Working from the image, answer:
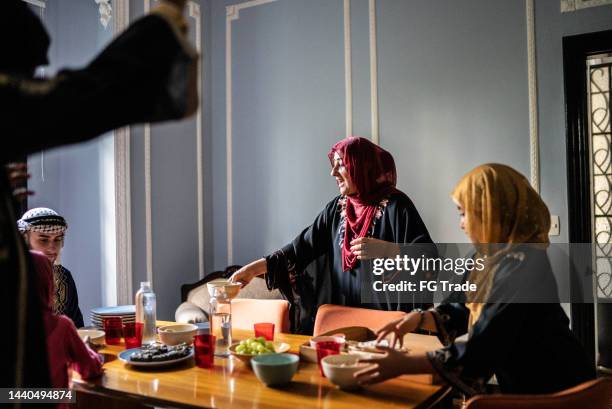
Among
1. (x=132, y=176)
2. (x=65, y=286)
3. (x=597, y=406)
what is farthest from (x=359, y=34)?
(x=597, y=406)

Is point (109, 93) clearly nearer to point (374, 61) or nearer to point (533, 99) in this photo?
point (533, 99)

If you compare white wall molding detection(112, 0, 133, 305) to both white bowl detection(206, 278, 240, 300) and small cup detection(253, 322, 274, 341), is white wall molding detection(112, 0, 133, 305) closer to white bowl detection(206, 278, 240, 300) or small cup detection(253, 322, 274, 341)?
white bowl detection(206, 278, 240, 300)

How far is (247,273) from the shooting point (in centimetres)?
243

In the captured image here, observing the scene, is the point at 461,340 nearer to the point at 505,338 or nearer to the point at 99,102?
the point at 505,338

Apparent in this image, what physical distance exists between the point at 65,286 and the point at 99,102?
212 centimetres

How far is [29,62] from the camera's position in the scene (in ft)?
3.04

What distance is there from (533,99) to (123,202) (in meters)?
2.56

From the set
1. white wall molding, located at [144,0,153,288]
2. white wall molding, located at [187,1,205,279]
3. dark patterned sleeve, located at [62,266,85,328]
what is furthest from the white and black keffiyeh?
white wall molding, located at [187,1,205,279]

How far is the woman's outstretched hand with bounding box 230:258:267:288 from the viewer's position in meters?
2.38

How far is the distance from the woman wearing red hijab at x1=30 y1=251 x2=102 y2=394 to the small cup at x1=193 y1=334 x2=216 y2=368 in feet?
0.93

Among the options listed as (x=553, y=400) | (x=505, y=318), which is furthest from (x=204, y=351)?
(x=553, y=400)

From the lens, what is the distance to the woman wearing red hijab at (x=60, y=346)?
4.45 ft

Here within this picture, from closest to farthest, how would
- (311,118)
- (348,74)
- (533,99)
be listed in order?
(533,99) → (348,74) → (311,118)

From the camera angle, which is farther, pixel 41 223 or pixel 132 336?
pixel 41 223
